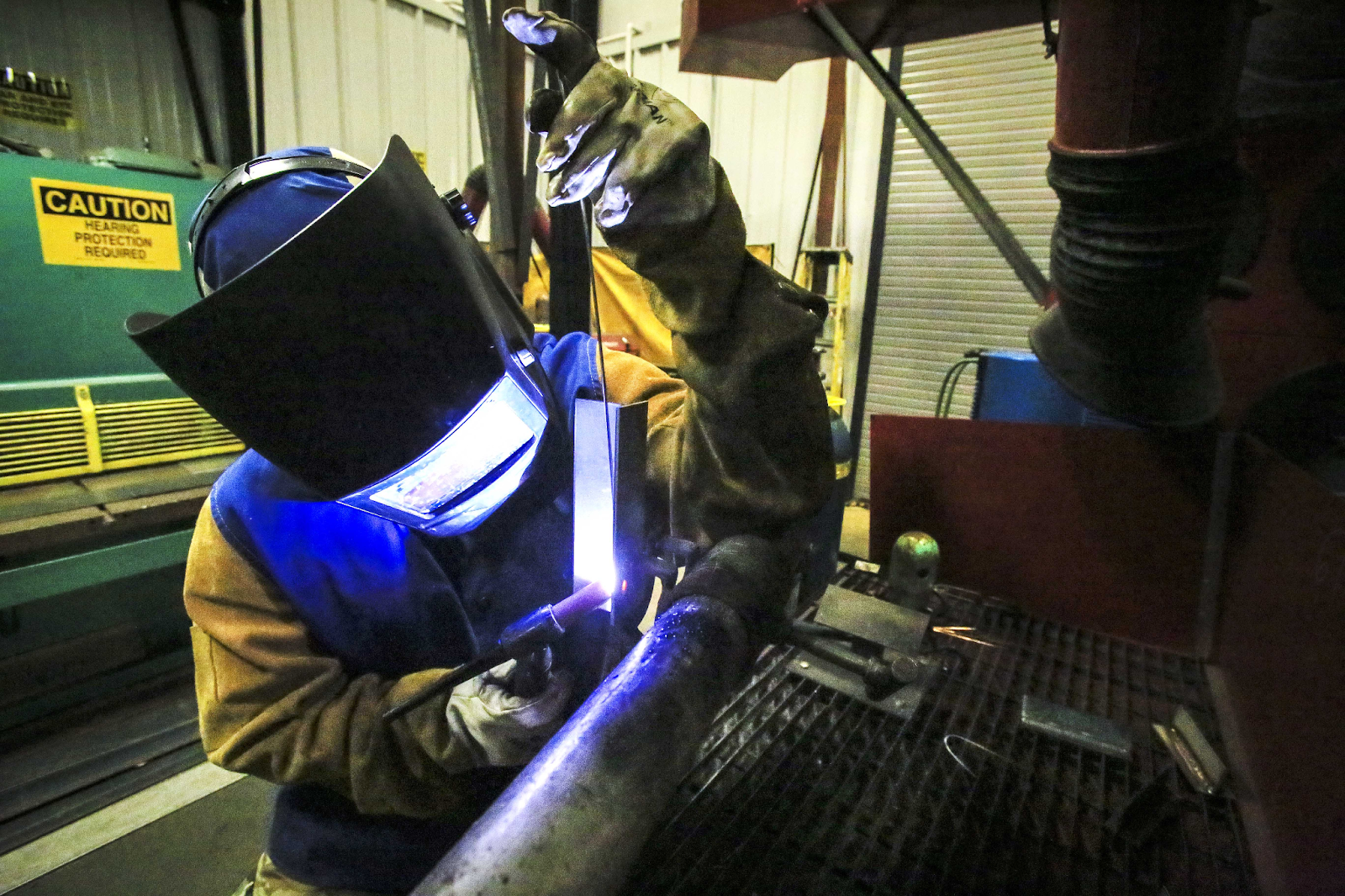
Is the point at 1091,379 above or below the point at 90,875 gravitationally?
above

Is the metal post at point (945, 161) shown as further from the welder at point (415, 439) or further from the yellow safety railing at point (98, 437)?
the yellow safety railing at point (98, 437)

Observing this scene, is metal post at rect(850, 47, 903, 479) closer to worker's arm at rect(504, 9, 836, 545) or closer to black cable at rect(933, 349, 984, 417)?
black cable at rect(933, 349, 984, 417)

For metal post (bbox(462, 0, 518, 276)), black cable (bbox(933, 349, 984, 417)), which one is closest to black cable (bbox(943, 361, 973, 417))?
black cable (bbox(933, 349, 984, 417))

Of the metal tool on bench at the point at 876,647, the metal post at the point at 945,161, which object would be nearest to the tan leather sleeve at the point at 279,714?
the metal tool on bench at the point at 876,647

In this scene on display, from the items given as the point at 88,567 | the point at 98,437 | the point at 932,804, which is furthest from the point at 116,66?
the point at 932,804

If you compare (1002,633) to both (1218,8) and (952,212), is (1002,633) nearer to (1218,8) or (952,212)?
(1218,8)

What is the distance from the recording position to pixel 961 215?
3.86 meters

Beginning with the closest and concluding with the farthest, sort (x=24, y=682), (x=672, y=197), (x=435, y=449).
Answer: (x=672, y=197) → (x=435, y=449) → (x=24, y=682)

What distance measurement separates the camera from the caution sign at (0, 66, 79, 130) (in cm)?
317

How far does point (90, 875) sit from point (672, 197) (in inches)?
98.3

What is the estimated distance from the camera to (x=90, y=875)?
181cm

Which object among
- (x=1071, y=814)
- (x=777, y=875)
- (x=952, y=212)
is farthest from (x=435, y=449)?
(x=952, y=212)

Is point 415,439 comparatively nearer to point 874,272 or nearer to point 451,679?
point 451,679

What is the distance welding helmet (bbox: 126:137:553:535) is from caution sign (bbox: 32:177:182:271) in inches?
72.6
